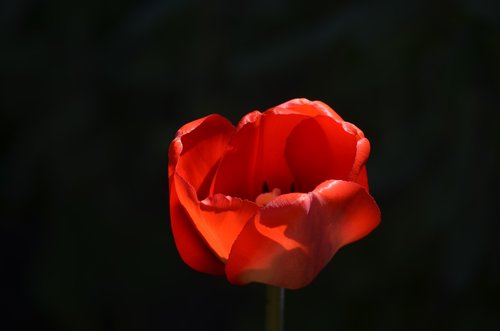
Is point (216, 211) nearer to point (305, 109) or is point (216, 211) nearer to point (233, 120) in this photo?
point (305, 109)

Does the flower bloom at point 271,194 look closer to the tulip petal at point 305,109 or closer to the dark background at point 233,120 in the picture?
the tulip petal at point 305,109

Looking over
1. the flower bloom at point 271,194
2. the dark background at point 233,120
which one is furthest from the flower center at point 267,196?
the dark background at point 233,120

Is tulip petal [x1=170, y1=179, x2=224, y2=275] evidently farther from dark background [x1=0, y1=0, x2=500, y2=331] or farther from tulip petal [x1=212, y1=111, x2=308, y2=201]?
dark background [x1=0, y1=0, x2=500, y2=331]

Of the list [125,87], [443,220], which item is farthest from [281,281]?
[125,87]

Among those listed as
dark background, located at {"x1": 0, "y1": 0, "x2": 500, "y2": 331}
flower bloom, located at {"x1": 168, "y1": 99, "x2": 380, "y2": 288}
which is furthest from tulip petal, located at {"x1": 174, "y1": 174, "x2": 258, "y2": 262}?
dark background, located at {"x1": 0, "y1": 0, "x2": 500, "y2": 331}

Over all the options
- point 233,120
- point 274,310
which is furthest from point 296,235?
point 233,120

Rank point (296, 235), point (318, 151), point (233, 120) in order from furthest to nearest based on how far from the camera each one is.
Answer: point (233, 120)
point (318, 151)
point (296, 235)

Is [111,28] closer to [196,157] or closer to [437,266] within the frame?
Answer: [437,266]
